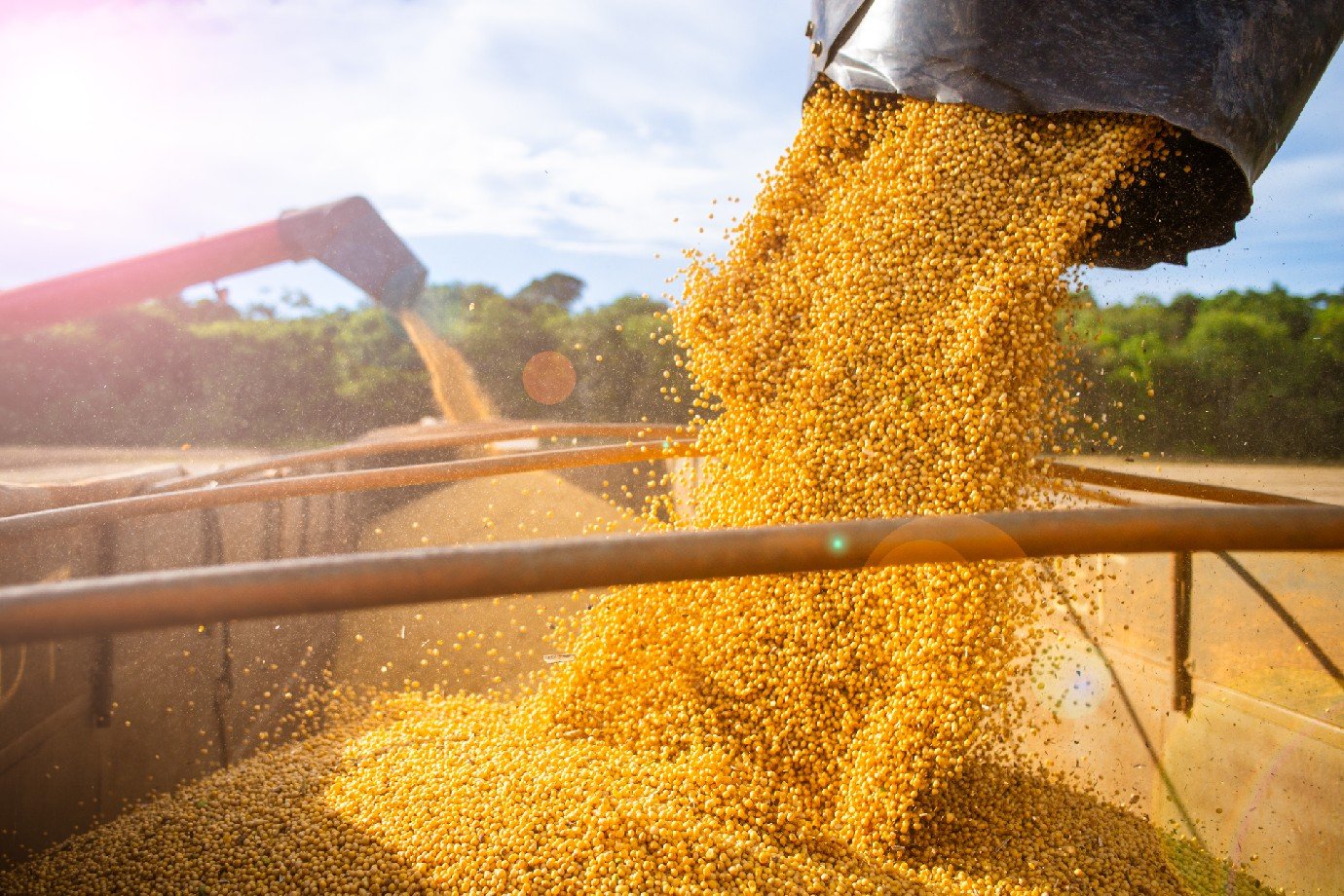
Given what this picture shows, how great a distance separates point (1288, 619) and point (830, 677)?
1.20 metres

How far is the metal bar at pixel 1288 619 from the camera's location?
1.82 metres

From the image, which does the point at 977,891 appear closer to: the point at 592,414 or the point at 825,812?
the point at 825,812

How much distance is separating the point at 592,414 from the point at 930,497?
7.44m

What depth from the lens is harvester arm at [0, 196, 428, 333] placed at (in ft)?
9.37

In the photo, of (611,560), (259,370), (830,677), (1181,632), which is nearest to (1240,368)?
(1181,632)

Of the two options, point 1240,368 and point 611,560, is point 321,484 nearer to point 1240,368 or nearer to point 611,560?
point 611,560

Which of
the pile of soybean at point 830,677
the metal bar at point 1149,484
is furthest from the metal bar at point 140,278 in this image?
the metal bar at point 1149,484

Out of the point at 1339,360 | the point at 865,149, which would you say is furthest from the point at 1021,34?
the point at 1339,360

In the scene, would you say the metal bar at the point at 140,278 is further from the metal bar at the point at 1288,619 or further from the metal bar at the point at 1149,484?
the metal bar at the point at 1288,619

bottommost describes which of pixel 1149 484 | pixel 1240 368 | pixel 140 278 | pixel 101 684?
pixel 101 684

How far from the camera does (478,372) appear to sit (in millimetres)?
11219

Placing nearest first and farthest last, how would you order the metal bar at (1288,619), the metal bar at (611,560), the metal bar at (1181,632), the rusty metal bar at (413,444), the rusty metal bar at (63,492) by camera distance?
the metal bar at (611,560) < the metal bar at (1288,619) < the rusty metal bar at (63,492) < the metal bar at (1181,632) < the rusty metal bar at (413,444)

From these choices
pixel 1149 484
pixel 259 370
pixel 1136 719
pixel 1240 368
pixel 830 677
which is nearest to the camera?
pixel 830 677

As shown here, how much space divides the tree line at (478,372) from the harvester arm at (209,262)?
82 centimetres
